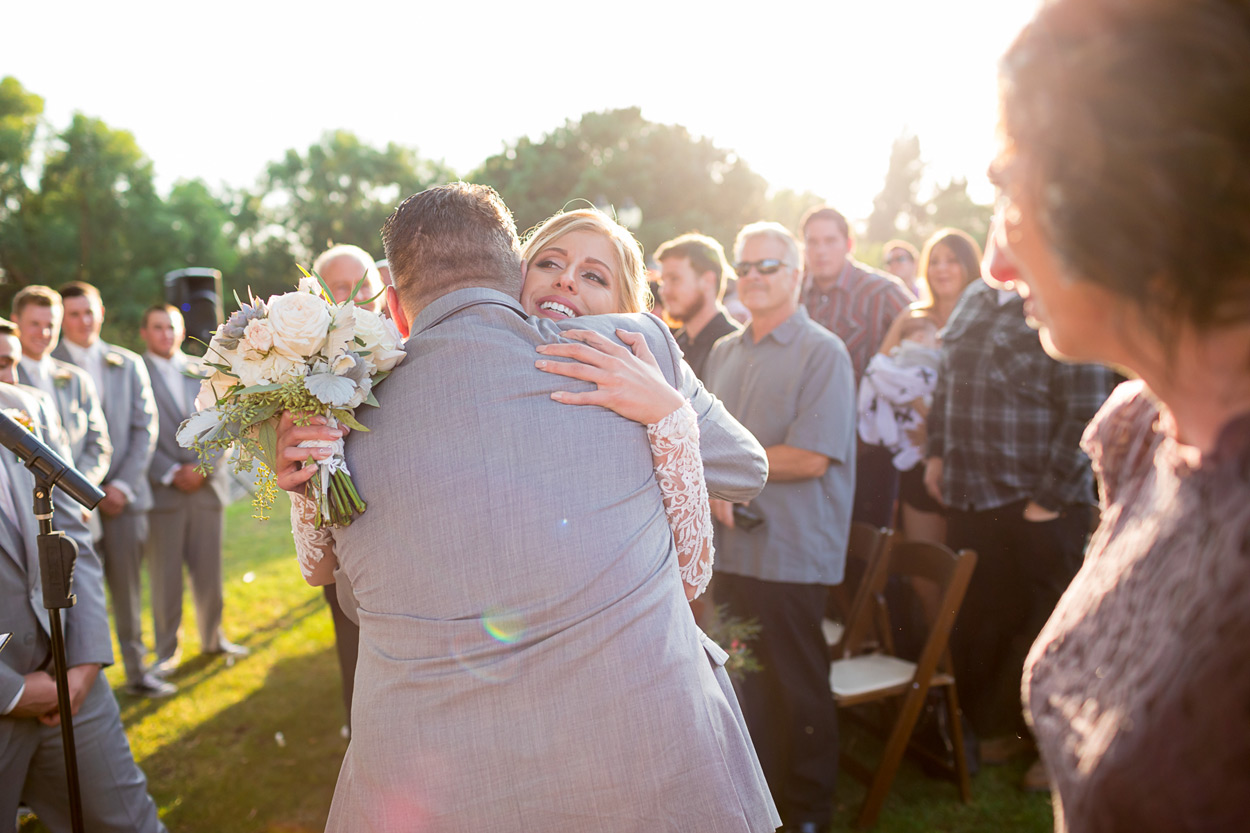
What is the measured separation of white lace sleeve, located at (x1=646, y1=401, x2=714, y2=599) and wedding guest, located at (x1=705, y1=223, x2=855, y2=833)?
70.2 inches

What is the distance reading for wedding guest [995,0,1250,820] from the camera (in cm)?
85

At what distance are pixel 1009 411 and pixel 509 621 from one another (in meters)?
3.52

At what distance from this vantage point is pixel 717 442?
212cm

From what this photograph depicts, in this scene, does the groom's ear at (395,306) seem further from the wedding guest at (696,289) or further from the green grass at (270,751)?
the green grass at (270,751)

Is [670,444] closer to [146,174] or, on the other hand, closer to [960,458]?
[960,458]

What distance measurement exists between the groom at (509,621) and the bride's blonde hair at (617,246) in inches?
33.7

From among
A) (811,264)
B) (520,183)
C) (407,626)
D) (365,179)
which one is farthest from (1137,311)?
(365,179)

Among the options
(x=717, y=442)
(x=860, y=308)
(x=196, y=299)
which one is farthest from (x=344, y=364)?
(x=196, y=299)

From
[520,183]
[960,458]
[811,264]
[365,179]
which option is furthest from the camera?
[365,179]

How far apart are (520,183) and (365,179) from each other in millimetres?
18316

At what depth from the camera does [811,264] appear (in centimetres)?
614

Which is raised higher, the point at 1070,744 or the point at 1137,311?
the point at 1137,311

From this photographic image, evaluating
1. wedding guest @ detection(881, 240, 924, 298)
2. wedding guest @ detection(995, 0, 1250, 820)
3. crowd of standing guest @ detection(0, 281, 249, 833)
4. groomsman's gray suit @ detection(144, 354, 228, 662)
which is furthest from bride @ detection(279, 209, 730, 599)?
wedding guest @ detection(881, 240, 924, 298)

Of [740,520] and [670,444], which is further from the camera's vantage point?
[740,520]
